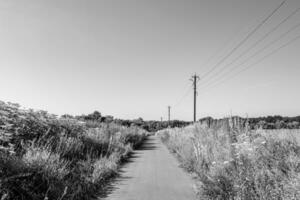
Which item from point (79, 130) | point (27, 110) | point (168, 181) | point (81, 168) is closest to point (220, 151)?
point (168, 181)

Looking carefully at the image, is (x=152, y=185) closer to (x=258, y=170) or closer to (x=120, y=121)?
(x=258, y=170)

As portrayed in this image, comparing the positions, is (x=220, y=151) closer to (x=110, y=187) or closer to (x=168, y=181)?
(x=168, y=181)

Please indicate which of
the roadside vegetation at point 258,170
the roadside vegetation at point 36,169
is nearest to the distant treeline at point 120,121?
the roadside vegetation at point 36,169

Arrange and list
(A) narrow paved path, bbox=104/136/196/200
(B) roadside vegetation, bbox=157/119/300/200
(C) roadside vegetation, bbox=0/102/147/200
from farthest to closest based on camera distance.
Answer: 1. (A) narrow paved path, bbox=104/136/196/200
2. (C) roadside vegetation, bbox=0/102/147/200
3. (B) roadside vegetation, bbox=157/119/300/200

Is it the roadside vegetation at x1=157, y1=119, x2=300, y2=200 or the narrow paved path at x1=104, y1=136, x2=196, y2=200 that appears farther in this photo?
the narrow paved path at x1=104, y1=136, x2=196, y2=200

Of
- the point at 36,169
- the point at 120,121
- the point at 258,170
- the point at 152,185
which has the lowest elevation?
the point at 152,185

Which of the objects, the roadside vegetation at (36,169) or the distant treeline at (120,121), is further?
the distant treeline at (120,121)

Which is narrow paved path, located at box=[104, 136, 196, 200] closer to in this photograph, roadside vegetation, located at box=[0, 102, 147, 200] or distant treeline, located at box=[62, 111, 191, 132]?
roadside vegetation, located at box=[0, 102, 147, 200]

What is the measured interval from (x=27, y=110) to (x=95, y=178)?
443cm

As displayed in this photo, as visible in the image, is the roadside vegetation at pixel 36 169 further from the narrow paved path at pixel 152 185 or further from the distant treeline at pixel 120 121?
the distant treeline at pixel 120 121

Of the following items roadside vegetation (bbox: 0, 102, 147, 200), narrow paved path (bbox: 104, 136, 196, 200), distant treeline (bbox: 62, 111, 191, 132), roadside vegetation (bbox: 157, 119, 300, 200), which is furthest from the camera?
distant treeline (bbox: 62, 111, 191, 132)

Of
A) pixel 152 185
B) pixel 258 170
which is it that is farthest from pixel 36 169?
pixel 258 170

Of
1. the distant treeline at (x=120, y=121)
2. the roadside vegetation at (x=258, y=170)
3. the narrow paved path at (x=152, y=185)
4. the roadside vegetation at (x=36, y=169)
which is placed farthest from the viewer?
the distant treeline at (x=120, y=121)

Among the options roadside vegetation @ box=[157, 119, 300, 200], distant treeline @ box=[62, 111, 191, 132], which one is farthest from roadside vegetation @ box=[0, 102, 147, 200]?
distant treeline @ box=[62, 111, 191, 132]
